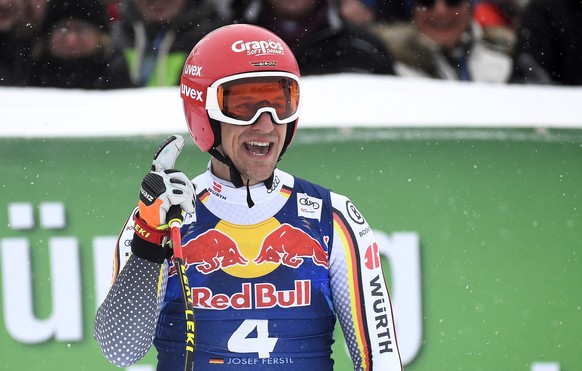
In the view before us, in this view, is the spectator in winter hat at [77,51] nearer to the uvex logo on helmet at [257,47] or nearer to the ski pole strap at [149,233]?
the uvex logo on helmet at [257,47]

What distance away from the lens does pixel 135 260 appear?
8.55 ft

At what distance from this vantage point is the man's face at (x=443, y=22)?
5391 mm

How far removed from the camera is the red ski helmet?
2775 millimetres

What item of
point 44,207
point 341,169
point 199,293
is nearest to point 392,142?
point 341,169

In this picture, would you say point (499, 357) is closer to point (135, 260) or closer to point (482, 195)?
point (482, 195)

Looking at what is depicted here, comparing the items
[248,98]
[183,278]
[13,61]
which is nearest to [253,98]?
[248,98]

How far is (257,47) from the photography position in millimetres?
2799

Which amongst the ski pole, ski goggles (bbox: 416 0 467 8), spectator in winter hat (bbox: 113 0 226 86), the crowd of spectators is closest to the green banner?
the crowd of spectators

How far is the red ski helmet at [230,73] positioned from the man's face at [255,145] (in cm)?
2

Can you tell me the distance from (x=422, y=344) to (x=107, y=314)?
2226 mm

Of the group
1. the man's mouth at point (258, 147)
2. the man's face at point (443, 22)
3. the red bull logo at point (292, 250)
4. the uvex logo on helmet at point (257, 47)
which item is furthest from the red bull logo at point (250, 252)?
the man's face at point (443, 22)

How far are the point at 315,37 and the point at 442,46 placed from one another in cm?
71

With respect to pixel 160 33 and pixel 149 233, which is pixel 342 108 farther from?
pixel 149 233

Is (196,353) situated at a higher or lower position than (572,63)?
lower
